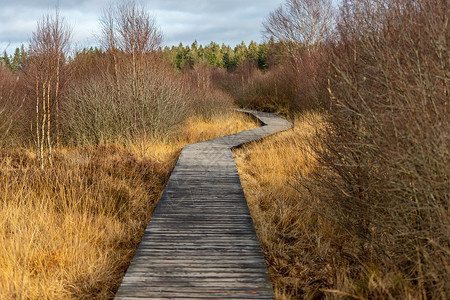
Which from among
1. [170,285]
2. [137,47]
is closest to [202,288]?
[170,285]

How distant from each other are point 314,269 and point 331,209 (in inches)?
31.2

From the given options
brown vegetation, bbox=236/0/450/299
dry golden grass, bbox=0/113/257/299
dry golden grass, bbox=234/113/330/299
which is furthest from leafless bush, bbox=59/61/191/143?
brown vegetation, bbox=236/0/450/299

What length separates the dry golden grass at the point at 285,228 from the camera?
2822 mm

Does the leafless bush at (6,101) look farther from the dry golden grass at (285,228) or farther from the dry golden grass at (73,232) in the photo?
the dry golden grass at (285,228)

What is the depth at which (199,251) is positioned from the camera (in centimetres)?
288

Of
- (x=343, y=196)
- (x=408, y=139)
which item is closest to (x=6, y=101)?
(x=343, y=196)

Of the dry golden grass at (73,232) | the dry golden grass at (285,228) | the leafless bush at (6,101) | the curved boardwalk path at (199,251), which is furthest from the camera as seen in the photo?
the leafless bush at (6,101)

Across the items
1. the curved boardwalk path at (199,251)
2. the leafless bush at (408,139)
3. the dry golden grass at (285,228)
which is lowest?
the dry golden grass at (285,228)

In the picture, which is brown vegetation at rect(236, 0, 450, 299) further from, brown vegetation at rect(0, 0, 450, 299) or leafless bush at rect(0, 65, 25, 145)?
leafless bush at rect(0, 65, 25, 145)

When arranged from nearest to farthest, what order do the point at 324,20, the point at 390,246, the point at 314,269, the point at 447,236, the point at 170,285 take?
1. the point at 447,236
2. the point at 170,285
3. the point at 390,246
4. the point at 314,269
5. the point at 324,20

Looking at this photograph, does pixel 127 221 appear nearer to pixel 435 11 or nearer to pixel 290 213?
pixel 290 213

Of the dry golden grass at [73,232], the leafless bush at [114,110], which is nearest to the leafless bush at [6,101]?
the leafless bush at [114,110]

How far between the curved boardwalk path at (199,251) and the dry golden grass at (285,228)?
0.28 metres

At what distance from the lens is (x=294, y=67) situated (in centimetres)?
1903
